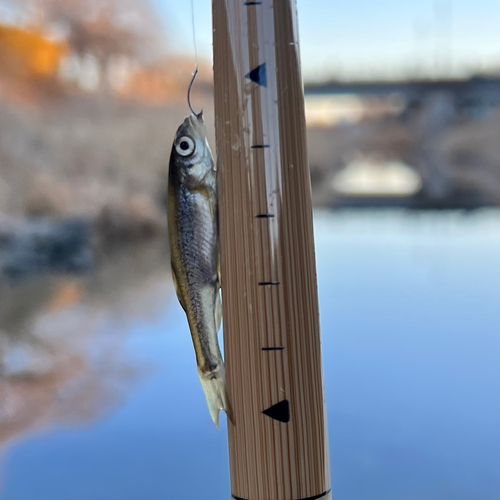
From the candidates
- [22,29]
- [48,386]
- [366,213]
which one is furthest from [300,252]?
[22,29]

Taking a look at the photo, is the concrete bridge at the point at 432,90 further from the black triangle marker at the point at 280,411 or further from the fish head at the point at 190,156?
the black triangle marker at the point at 280,411

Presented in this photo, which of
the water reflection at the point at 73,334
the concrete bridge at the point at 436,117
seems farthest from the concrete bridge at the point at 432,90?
the water reflection at the point at 73,334

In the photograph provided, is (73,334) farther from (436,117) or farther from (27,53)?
(436,117)

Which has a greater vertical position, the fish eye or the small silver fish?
the fish eye

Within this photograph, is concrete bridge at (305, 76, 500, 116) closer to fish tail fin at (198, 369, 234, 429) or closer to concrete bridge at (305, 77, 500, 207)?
concrete bridge at (305, 77, 500, 207)

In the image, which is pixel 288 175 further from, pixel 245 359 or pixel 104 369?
pixel 104 369

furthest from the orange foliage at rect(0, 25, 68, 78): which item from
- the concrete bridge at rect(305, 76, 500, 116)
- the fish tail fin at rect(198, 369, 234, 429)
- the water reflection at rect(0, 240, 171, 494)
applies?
the fish tail fin at rect(198, 369, 234, 429)

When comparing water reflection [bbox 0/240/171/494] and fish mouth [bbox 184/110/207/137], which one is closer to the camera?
fish mouth [bbox 184/110/207/137]

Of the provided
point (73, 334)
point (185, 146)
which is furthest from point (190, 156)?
point (73, 334)
